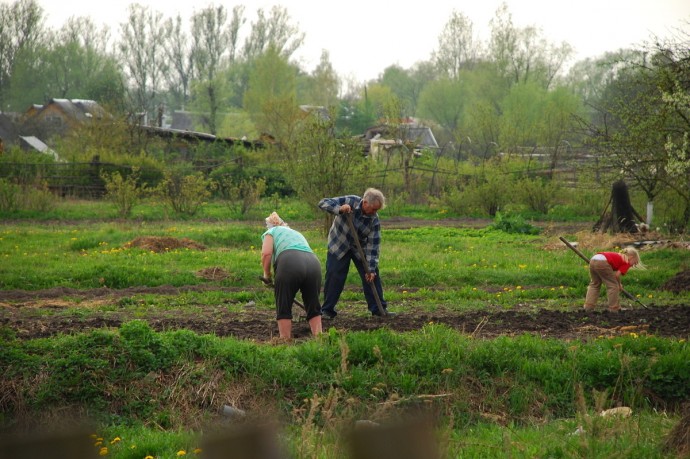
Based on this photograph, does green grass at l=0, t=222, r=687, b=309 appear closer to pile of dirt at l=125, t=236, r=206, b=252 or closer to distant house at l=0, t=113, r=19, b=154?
pile of dirt at l=125, t=236, r=206, b=252

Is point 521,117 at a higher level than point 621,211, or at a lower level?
higher

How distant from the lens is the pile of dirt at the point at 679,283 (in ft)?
47.3

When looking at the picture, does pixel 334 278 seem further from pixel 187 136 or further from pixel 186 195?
pixel 187 136

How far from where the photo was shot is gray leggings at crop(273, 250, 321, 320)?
366 inches

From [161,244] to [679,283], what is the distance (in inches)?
406

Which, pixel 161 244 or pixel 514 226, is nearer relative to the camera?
pixel 161 244

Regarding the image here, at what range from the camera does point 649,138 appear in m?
19.4

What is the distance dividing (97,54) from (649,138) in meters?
70.2

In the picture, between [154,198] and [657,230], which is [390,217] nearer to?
[154,198]

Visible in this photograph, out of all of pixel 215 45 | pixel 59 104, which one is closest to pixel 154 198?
pixel 59 104

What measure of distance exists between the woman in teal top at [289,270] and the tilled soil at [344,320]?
1.94 ft

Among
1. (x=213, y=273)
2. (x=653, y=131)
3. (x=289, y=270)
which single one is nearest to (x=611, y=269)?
(x=289, y=270)

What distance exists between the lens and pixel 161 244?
A: 18.3 meters

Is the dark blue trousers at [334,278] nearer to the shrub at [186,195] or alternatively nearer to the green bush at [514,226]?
the green bush at [514,226]
